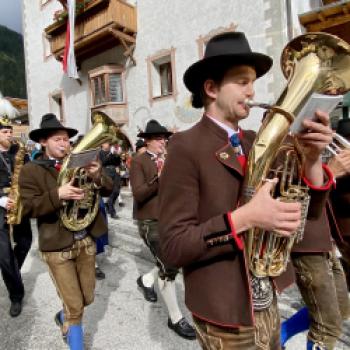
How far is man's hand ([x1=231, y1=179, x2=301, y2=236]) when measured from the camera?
1.24 metres

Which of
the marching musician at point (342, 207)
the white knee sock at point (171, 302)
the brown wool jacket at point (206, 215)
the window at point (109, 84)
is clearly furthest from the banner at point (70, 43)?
the brown wool jacket at point (206, 215)

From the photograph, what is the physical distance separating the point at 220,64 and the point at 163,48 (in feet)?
37.1

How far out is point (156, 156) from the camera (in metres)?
3.82

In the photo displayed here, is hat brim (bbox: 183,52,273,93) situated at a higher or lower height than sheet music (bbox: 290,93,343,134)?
higher

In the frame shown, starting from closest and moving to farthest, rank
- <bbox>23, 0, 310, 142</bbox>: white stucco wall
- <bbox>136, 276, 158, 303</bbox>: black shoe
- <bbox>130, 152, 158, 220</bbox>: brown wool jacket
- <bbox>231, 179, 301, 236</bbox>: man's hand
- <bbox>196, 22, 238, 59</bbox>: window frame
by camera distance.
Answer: <bbox>231, 179, 301, 236</bbox>: man's hand → <bbox>130, 152, 158, 220</bbox>: brown wool jacket → <bbox>136, 276, 158, 303</bbox>: black shoe → <bbox>23, 0, 310, 142</bbox>: white stucco wall → <bbox>196, 22, 238, 59</bbox>: window frame

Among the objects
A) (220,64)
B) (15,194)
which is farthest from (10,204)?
(220,64)

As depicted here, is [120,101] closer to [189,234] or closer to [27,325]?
[27,325]

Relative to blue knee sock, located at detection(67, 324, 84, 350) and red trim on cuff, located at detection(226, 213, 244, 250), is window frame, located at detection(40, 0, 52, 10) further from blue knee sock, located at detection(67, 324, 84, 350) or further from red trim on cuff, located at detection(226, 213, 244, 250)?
red trim on cuff, located at detection(226, 213, 244, 250)

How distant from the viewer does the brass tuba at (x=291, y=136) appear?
1293mm

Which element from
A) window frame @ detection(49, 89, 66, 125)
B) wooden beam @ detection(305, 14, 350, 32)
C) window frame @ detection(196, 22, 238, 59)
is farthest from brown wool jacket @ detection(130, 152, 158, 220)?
window frame @ detection(49, 89, 66, 125)

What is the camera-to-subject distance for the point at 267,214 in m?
1.24

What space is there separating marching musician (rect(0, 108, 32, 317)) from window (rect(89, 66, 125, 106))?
981cm

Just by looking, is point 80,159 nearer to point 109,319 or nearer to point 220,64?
point 220,64

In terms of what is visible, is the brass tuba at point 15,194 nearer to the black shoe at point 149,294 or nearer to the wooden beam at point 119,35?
the black shoe at point 149,294
